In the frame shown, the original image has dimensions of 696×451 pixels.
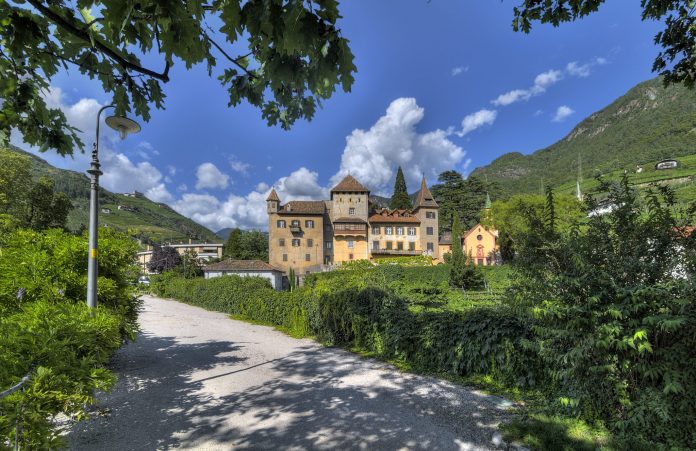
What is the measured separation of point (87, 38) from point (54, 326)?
315 cm

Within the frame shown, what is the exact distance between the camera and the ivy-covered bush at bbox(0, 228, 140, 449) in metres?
2.67

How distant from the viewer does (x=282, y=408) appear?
216 inches

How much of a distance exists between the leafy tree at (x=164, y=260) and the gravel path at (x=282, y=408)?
52.1 meters

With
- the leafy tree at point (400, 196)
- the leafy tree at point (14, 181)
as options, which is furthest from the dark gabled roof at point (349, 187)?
the leafy tree at point (14, 181)

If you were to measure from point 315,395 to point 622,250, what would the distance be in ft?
17.6

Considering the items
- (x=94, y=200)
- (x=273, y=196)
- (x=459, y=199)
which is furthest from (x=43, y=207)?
(x=459, y=199)

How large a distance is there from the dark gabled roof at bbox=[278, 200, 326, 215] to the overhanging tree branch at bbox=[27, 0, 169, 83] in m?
47.2

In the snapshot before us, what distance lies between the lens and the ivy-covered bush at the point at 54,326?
267 centimetres

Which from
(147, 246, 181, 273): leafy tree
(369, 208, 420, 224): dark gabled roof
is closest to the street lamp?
(369, 208, 420, 224): dark gabled roof

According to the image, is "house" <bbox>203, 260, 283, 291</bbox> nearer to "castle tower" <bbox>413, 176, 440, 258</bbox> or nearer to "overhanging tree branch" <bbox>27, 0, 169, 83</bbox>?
"castle tower" <bbox>413, 176, 440, 258</bbox>

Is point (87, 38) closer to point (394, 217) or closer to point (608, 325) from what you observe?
point (608, 325)

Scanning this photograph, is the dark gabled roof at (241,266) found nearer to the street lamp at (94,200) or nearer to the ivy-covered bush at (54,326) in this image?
the ivy-covered bush at (54,326)

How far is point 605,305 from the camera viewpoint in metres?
3.93

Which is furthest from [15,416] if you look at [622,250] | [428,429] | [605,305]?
[622,250]
